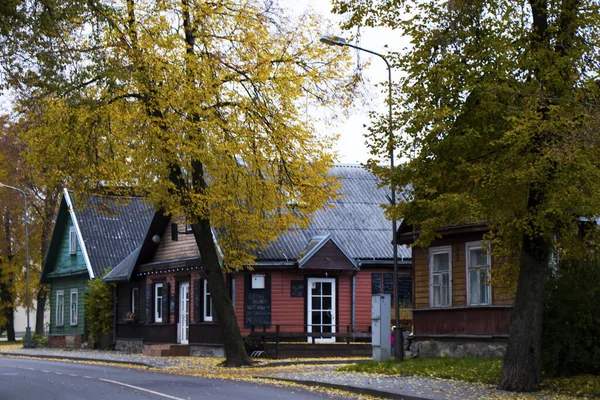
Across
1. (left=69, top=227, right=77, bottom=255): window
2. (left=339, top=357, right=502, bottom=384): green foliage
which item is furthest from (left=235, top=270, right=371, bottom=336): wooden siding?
(left=69, top=227, right=77, bottom=255): window

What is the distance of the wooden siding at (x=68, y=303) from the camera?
47750 mm

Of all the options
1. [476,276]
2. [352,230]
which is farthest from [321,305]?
[476,276]

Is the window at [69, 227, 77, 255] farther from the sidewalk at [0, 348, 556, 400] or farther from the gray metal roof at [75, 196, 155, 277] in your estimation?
the sidewalk at [0, 348, 556, 400]

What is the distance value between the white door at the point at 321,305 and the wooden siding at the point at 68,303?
1622 centimetres

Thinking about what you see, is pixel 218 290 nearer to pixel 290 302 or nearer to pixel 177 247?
pixel 290 302

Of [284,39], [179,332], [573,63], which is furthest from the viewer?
[179,332]

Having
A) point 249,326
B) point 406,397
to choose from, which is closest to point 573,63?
point 406,397

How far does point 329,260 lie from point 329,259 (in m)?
0.04

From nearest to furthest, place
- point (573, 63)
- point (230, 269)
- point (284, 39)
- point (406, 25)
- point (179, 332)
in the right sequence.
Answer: point (573, 63)
point (406, 25)
point (284, 39)
point (230, 269)
point (179, 332)

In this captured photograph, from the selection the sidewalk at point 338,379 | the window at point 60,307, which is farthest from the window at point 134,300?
the sidewalk at point 338,379

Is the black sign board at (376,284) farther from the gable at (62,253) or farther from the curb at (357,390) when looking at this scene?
the gable at (62,253)

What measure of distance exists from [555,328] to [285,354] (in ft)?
46.7

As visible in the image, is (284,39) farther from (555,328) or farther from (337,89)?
(555,328)

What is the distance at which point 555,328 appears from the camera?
19359 mm
